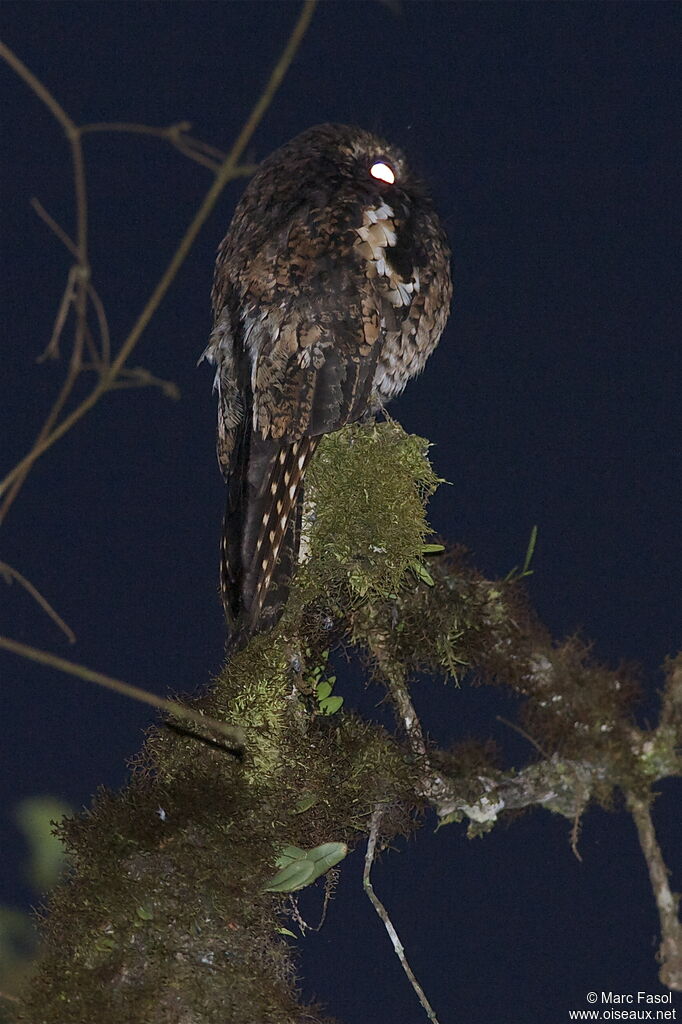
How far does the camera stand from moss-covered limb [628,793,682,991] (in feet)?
5.49

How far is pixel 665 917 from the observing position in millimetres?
1686

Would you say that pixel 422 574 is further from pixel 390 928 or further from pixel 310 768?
pixel 390 928

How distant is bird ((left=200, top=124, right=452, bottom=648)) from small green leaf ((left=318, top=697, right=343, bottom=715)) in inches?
6.9

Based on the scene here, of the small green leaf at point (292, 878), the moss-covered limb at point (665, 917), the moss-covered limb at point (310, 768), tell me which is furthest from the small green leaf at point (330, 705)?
the moss-covered limb at point (665, 917)

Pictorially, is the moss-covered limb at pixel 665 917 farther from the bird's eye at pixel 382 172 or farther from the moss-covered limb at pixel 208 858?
the bird's eye at pixel 382 172

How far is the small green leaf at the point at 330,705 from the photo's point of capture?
6.84 feet

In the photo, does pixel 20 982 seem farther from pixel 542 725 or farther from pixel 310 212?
pixel 310 212

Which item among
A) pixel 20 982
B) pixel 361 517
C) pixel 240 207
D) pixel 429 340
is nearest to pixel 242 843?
pixel 20 982

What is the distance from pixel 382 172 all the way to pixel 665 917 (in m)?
1.58

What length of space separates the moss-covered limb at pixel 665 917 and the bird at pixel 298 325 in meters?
0.78

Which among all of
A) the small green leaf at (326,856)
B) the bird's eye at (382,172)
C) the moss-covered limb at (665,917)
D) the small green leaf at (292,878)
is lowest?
the moss-covered limb at (665,917)

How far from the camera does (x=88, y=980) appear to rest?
178cm

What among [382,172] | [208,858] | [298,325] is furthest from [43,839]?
[382,172]

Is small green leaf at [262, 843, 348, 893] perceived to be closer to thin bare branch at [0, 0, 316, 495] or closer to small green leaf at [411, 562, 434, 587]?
small green leaf at [411, 562, 434, 587]
